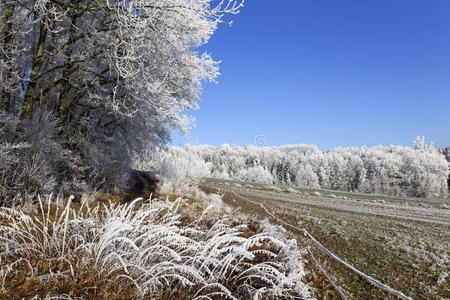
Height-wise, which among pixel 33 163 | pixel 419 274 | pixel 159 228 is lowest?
pixel 419 274

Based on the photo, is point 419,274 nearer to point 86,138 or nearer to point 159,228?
point 159,228

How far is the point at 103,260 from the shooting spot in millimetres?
2191

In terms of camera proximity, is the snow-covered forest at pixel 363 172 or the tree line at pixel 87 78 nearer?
the tree line at pixel 87 78

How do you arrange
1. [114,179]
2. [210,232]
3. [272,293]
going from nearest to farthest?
[272,293], [210,232], [114,179]

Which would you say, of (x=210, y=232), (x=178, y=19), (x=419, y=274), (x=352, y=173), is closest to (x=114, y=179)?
(x=178, y=19)

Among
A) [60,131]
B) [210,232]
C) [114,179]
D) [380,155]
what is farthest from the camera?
[380,155]

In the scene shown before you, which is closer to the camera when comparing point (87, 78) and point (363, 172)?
point (87, 78)

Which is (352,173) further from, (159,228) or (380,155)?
(159,228)

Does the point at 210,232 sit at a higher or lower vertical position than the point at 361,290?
higher

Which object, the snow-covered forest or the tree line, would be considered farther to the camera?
the snow-covered forest

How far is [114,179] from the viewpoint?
8.48 metres

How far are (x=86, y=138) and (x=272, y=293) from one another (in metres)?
8.26

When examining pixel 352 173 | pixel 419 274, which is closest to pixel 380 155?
pixel 352 173

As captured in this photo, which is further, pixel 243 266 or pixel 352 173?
pixel 352 173
